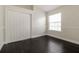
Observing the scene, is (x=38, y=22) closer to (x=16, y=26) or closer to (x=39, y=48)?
(x=16, y=26)

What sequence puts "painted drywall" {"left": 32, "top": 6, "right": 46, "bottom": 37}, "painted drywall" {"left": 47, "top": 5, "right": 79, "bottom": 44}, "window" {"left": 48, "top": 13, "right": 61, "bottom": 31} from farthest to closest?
"painted drywall" {"left": 32, "top": 6, "right": 46, "bottom": 37} → "window" {"left": 48, "top": 13, "right": 61, "bottom": 31} → "painted drywall" {"left": 47, "top": 5, "right": 79, "bottom": 44}

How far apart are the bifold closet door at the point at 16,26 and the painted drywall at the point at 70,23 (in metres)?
1.94

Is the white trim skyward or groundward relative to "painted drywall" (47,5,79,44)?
skyward

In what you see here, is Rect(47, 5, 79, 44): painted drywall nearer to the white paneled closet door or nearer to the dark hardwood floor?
the dark hardwood floor

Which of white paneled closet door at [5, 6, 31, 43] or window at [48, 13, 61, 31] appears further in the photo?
window at [48, 13, 61, 31]

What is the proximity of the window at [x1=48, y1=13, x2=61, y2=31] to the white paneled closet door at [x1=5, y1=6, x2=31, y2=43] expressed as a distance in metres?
1.63

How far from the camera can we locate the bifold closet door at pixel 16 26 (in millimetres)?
2947

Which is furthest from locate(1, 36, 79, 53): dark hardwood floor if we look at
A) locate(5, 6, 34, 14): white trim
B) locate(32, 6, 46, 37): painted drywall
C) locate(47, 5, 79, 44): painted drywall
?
locate(32, 6, 46, 37): painted drywall

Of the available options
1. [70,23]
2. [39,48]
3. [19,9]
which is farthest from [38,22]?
[39,48]

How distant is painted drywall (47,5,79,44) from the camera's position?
3092 millimetres

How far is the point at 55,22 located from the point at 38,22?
1.11 m

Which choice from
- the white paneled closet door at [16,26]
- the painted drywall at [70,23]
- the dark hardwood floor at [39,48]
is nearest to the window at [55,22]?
the painted drywall at [70,23]
